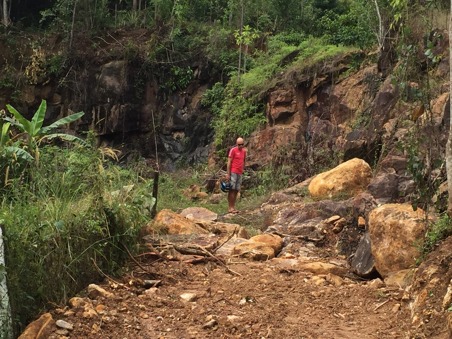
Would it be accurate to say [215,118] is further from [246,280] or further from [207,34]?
[246,280]

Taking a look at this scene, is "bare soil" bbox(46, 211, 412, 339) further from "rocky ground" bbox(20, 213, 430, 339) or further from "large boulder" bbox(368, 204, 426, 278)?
"large boulder" bbox(368, 204, 426, 278)

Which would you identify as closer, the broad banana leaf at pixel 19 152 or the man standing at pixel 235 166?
the broad banana leaf at pixel 19 152

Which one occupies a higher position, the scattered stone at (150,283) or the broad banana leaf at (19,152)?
the broad banana leaf at (19,152)

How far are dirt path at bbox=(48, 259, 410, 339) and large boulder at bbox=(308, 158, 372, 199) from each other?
4.18 m

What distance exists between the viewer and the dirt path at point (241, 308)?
467 cm

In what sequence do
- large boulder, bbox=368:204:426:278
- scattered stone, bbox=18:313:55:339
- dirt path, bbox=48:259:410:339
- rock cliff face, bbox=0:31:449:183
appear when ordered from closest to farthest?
scattered stone, bbox=18:313:55:339
dirt path, bbox=48:259:410:339
large boulder, bbox=368:204:426:278
rock cliff face, bbox=0:31:449:183

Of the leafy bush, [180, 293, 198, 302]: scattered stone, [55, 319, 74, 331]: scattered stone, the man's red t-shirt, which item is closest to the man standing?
the man's red t-shirt

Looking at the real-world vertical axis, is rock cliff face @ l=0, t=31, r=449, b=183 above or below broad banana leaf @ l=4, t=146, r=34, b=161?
below

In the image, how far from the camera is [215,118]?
20828mm

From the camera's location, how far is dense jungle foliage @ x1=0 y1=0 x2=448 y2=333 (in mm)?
5125

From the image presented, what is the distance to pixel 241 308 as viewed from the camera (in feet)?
17.0

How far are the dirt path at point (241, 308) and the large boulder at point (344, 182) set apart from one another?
13.7 ft

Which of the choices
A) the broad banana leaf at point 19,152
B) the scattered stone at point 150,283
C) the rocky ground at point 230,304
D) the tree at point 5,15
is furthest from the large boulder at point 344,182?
the tree at point 5,15

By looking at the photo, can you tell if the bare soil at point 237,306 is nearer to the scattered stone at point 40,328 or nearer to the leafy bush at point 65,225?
the scattered stone at point 40,328
